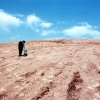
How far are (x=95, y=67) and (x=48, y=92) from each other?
4.70m

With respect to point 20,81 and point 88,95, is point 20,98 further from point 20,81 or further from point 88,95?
point 88,95

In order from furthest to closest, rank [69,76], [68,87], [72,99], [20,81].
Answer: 1. [69,76]
2. [20,81]
3. [68,87]
4. [72,99]

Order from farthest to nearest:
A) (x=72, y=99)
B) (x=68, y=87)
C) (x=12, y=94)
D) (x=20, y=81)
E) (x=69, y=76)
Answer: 1. (x=69, y=76)
2. (x=20, y=81)
3. (x=68, y=87)
4. (x=12, y=94)
5. (x=72, y=99)

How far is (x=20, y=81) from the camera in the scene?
8320 mm

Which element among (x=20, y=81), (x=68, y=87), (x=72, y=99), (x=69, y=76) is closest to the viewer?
(x=72, y=99)

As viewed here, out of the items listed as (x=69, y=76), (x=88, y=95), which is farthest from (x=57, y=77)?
(x=88, y=95)

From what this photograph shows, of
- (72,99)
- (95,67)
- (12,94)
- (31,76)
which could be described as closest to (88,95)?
(72,99)

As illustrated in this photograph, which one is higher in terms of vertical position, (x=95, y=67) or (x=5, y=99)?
(x=95, y=67)

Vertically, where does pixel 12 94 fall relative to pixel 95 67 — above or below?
below

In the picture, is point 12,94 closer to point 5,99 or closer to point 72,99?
point 5,99

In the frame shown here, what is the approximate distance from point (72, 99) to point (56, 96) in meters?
0.64

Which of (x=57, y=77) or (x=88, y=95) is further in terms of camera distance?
(x=57, y=77)

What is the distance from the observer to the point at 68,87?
24.2 feet

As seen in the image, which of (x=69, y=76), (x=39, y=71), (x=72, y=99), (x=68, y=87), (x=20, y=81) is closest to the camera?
(x=72, y=99)
